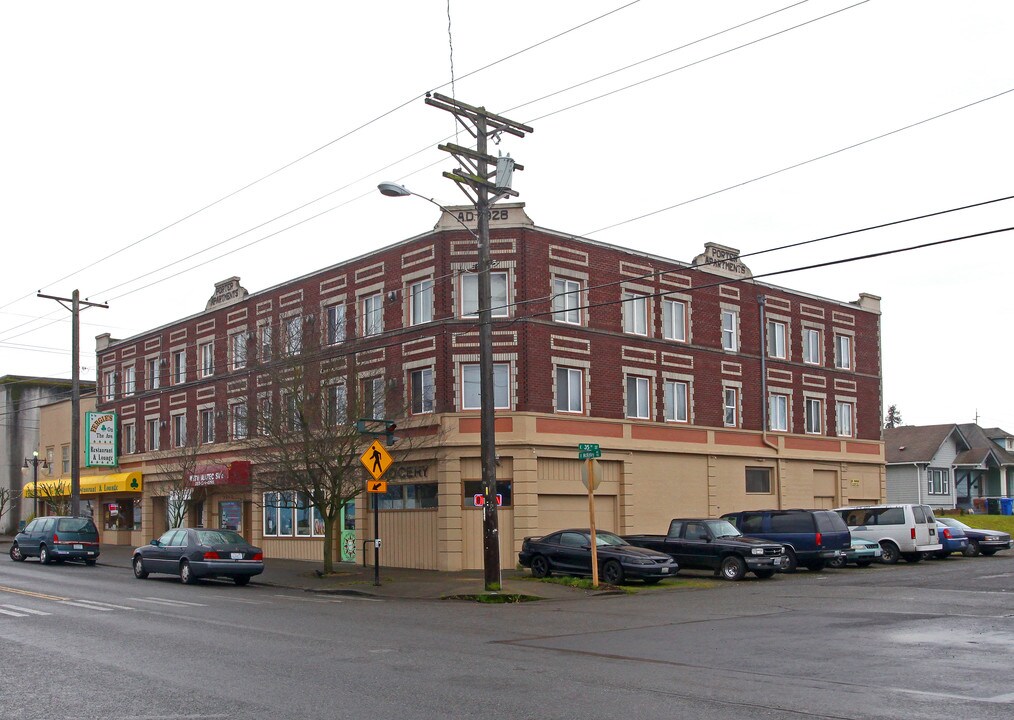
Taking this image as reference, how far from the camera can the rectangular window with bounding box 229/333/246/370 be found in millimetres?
38750

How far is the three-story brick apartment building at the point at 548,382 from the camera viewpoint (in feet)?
101

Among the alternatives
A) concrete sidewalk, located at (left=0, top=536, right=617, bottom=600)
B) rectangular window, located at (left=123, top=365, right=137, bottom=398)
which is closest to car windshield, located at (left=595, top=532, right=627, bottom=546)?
concrete sidewalk, located at (left=0, top=536, right=617, bottom=600)

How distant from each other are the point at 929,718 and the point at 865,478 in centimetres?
3700

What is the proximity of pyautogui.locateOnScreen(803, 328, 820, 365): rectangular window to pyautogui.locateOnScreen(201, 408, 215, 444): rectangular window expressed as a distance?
24.5 m

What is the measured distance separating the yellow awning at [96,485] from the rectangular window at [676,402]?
84.9 ft

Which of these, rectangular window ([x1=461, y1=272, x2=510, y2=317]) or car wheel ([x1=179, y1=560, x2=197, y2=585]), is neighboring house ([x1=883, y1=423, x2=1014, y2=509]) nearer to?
rectangular window ([x1=461, y1=272, x2=510, y2=317])

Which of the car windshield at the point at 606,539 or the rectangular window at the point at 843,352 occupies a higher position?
the rectangular window at the point at 843,352

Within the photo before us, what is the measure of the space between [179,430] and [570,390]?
21132mm

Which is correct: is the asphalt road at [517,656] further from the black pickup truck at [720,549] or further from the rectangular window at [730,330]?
the rectangular window at [730,330]

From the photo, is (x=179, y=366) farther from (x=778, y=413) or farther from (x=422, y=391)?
(x=778, y=413)

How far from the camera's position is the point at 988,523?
53.4 metres

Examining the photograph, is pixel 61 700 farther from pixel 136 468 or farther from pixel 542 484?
pixel 136 468

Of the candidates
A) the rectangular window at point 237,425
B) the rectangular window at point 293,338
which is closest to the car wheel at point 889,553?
the rectangular window at point 293,338

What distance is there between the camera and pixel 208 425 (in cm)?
4309
